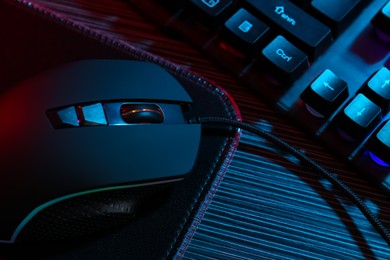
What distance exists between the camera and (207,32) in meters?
0.49

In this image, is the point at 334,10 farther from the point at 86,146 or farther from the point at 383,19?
the point at 86,146

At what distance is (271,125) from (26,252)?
0.23 metres

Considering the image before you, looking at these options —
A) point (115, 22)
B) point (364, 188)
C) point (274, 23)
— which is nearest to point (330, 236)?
point (364, 188)

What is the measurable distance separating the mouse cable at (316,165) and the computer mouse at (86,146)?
41mm

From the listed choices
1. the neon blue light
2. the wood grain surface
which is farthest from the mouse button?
the neon blue light

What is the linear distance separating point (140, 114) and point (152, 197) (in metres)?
0.07

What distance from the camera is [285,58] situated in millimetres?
438

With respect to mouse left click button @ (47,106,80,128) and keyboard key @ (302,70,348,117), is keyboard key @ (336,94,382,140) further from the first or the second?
mouse left click button @ (47,106,80,128)

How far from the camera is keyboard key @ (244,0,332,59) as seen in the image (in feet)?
1.46

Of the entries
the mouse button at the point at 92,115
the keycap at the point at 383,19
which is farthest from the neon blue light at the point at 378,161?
the mouse button at the point at 92,115

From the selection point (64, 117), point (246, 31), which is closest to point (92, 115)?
point (64, 117)

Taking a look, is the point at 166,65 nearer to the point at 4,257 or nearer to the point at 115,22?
the point at 115,22

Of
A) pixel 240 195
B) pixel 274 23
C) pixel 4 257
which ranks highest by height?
pixel 274 23

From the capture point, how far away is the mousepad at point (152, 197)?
402mm
